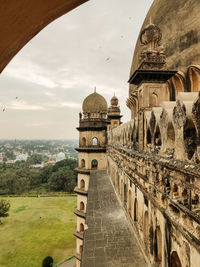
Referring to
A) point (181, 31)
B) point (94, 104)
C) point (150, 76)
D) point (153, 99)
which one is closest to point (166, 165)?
point (153, 99)

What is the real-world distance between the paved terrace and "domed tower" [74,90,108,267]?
9.51 meters

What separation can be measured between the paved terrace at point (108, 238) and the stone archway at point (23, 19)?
727cm

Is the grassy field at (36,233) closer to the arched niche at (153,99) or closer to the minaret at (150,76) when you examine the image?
the minaret at (150,76)

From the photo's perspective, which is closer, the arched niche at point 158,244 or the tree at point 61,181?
the arched niche at point 158,244

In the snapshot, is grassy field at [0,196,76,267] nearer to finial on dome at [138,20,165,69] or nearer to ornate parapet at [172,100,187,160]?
finial on dome at [138,20,165,69]

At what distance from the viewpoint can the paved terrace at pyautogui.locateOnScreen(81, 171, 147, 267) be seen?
7.14 m

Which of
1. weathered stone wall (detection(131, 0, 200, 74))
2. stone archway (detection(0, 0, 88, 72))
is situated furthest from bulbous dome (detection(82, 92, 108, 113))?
stone archway (detection(0, 0, 88, 72))

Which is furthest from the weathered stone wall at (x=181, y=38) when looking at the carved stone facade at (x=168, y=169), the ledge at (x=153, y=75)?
the ledge at (x=153, y=75)

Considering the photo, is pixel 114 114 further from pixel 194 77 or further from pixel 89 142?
pixel 194 77

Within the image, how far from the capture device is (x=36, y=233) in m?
32.0

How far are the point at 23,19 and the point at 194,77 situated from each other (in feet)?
23.5

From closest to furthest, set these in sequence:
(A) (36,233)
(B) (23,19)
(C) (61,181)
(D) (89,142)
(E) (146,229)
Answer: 1. (B) (23,19)
2. (E) (146,229)
3. (D) (89,142)
4. (A) (36,233)
5. (C) (61,181)

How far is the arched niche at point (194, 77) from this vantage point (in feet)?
24.1

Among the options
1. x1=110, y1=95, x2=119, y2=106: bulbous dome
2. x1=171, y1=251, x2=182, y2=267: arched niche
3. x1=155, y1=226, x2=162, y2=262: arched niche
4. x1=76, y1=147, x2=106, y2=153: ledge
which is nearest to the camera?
x1=171, y1=251, x2=182, y2=267: arched niche
